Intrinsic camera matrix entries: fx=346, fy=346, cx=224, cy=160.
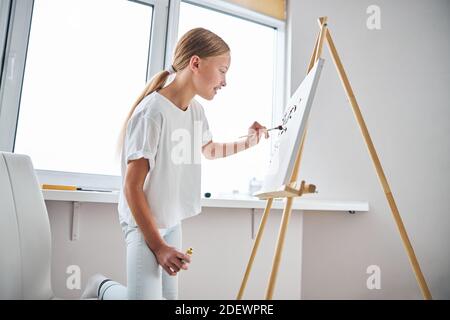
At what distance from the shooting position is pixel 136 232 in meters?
0.96

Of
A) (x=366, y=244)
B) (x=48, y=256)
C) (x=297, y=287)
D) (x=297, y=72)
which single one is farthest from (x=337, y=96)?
(x=48, y=256)

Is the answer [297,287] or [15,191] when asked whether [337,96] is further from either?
[15,191]

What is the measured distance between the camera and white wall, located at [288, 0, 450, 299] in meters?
1.94

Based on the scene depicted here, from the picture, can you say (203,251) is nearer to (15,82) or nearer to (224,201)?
(224,201)

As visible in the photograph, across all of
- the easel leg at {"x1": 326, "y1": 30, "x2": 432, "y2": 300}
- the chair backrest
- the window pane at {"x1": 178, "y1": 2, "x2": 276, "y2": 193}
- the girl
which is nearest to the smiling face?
the girl

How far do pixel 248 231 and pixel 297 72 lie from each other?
36.9 inches

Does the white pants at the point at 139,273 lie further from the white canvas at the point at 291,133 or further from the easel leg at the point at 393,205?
the easel leg at the point at 393,205

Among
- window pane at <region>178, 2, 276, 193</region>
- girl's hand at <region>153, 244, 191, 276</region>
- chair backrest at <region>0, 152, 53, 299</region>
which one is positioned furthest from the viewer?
window pane at <region>178, 2, 276, 193</region>

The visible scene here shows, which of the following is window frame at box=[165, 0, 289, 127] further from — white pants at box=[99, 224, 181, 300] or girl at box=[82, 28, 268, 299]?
white pants at box=[99, 224, 181, 300]

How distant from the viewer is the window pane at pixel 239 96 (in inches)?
74.9

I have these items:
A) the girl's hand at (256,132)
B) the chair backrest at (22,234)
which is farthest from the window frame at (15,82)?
the girl's hand at (256,132)

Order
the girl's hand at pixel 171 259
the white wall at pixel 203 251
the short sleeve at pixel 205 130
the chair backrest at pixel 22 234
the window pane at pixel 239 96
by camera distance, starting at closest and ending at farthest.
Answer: the girl's hand at pixel 171 259, the chair backrest at pixel 22 234, the short sleeve at pixel 205 130, the white wall at pixel 203 251, the window pane at pixel 239 96

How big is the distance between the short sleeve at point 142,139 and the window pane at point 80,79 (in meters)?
0.54

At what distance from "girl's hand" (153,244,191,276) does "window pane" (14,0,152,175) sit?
2.30ft
